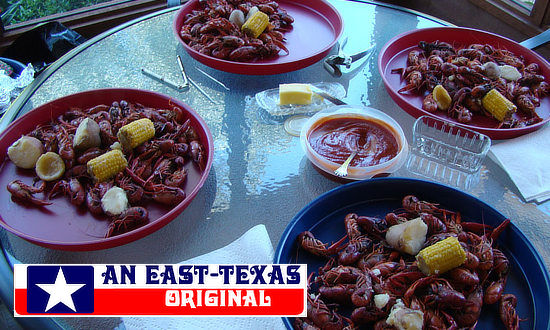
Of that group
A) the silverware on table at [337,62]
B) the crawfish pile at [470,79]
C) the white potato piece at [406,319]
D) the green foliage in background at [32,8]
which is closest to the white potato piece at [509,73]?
the crawfish pile at [470,79]

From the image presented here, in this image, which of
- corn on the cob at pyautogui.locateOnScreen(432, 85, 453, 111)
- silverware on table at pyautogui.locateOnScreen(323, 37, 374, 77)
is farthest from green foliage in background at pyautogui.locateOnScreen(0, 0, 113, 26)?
corn on the cob at pyautogui.locateOnScreen(432, 85, 453, 111)

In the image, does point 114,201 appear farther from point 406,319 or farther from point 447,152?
point 447,152

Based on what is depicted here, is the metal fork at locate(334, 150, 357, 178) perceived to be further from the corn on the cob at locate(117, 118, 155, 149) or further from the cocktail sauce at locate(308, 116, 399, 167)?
the corn on the cob at locate(117, 118, 155, 149)

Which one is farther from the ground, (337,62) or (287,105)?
(337,62)

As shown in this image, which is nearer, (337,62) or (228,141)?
(228,141)

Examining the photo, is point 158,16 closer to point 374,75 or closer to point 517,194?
point 374,75

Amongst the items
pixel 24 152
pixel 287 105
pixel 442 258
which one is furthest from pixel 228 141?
pixel 442 258

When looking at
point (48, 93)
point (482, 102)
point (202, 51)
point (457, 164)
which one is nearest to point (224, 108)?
point (202, 51)
